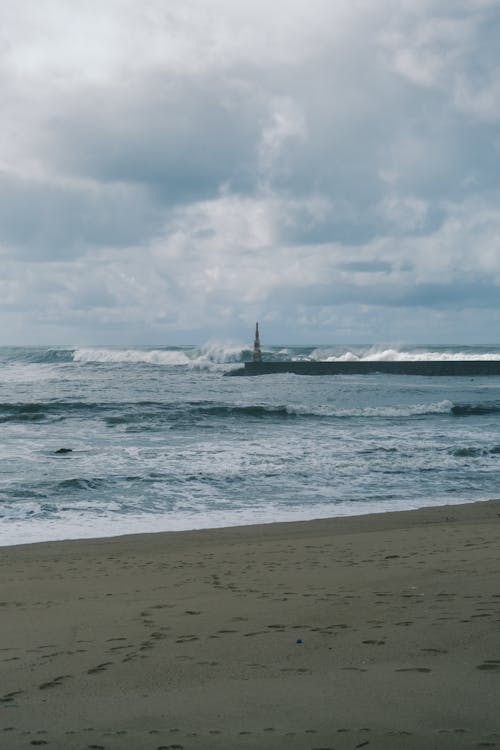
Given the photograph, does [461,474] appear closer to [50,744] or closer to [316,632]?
[316,632]

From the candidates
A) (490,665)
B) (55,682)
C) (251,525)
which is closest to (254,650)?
(55,682)

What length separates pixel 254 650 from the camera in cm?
398

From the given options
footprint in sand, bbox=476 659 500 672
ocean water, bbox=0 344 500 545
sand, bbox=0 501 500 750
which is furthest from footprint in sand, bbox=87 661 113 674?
ocean water, bbox=0 344 500 545

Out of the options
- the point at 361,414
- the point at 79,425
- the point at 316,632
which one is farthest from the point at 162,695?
the point at 361,414

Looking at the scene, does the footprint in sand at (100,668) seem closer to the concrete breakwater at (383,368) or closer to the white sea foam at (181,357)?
the concrete breakwater at (383,368)

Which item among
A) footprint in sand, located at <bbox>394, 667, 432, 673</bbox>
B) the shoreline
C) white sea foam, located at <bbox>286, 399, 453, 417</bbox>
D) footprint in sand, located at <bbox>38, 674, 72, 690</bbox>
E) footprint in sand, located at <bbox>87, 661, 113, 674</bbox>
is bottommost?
the shoreline

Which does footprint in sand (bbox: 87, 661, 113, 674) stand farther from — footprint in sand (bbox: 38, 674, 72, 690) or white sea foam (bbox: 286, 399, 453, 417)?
white sea foam (bbox: 286, 399, 453, 417)

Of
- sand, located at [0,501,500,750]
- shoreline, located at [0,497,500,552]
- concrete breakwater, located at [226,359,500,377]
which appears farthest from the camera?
concrete breakwater, located at [226,359,500,377]

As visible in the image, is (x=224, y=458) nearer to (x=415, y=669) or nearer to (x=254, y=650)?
(x=254, y=650)

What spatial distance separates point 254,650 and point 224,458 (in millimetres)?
11799

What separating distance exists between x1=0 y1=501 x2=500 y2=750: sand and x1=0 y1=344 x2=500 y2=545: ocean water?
10.8 feet

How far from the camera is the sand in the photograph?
2871 mm

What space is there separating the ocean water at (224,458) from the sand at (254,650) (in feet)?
10.8

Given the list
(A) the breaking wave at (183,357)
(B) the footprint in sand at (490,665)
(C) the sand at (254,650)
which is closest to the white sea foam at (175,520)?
(C) the sand at (254,650)
